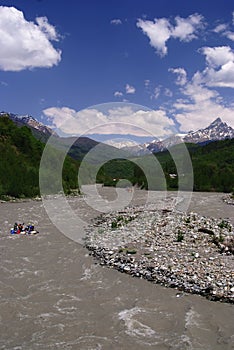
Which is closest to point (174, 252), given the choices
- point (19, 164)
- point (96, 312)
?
point (96, 312)

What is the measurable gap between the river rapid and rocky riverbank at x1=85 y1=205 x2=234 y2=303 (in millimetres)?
860

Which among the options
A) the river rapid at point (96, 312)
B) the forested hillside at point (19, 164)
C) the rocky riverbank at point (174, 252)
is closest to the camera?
the river rapid at point (96, 312)

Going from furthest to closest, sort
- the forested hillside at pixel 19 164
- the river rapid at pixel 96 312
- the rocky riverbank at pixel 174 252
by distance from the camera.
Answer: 1. the forested hillside at pixel 19 164
2. the rocky riverbank at pixel 174 252
3. the river rapid at pixel 96 312

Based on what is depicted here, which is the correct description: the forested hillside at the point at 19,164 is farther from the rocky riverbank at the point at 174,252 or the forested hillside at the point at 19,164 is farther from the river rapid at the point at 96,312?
the river rapid at the point at 96,312

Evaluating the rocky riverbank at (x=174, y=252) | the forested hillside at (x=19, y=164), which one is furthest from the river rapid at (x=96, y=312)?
the forested hillside at (x=19, y=164)

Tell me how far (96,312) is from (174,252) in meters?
8.25

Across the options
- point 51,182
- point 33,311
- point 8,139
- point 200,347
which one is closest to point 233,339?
point 200,347

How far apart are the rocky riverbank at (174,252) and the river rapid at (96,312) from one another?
86 centimetres

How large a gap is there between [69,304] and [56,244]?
1060cm

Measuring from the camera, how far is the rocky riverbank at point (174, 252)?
15.2 meters

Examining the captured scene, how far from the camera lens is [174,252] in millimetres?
19703

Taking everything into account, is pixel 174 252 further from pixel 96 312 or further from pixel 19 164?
pixel 19 164

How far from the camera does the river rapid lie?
1070 cm

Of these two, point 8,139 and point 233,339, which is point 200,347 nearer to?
point 233,339
